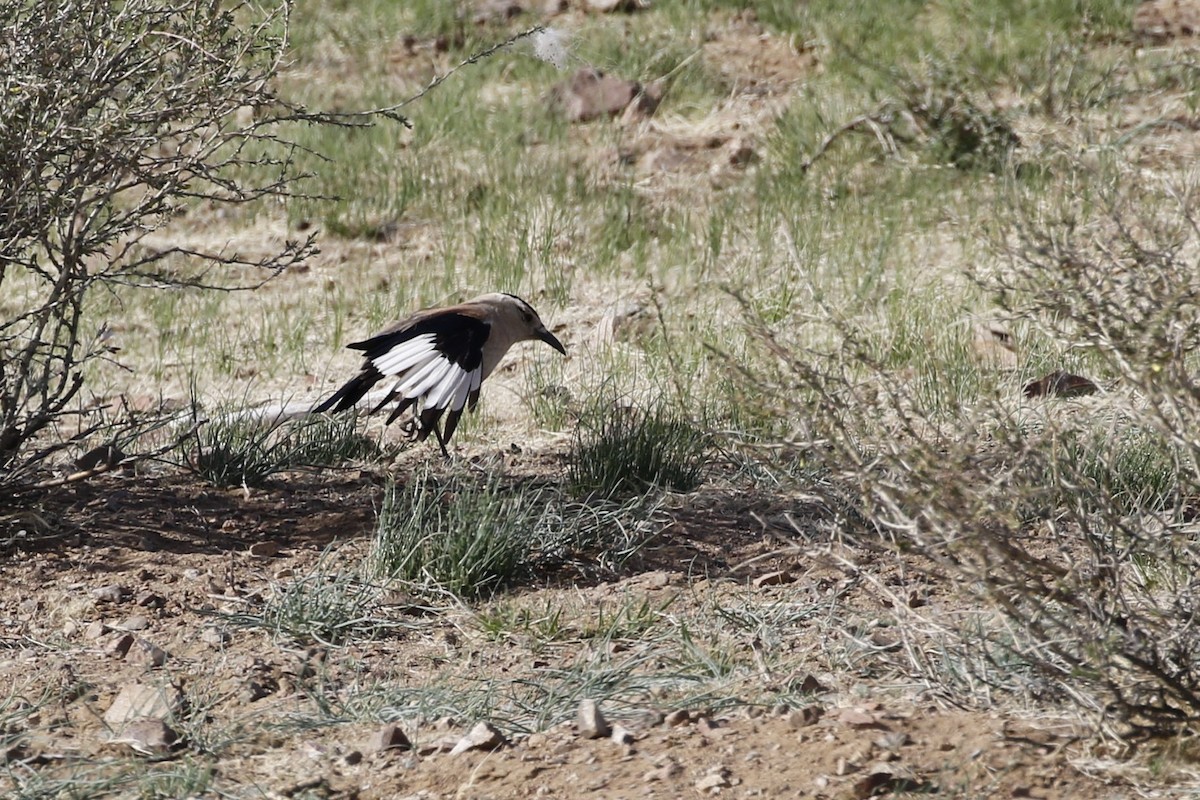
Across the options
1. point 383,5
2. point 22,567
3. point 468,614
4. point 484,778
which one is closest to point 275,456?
point 22,567

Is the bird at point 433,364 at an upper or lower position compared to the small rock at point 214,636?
upper

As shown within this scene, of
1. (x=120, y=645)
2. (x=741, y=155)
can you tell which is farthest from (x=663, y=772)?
(x=741, y=155)

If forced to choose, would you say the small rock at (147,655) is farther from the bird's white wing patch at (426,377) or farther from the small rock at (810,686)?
the small rock at (810,686)

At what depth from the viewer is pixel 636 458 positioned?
15.7ft

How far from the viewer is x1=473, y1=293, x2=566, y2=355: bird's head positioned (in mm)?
5543

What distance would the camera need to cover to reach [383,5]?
1101 cm

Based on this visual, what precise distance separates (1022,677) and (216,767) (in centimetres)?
162

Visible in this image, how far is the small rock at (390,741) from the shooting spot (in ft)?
10.3

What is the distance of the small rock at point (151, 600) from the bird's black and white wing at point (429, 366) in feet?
3.17

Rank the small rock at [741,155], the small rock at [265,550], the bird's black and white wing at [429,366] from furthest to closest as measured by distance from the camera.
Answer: the small rock at [741,155]
the bird's black and white wing at [429,366]
the small rock at [265,550]

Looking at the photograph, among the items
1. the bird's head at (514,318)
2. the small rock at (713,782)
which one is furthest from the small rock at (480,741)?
the bird's head at (514,318)

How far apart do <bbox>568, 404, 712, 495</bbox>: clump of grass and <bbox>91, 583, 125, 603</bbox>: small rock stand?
1407 mm

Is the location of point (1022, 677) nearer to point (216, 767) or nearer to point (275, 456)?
point (216, 767)

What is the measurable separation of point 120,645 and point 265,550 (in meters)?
0.69
